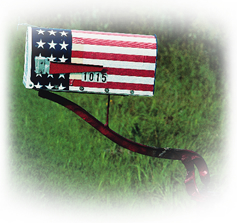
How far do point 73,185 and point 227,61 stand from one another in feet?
9.28

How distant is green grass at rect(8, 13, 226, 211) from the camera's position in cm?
437

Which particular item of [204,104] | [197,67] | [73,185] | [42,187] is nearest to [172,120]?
[204,104]

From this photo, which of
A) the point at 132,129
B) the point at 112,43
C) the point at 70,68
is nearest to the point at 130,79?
the point at 112,43

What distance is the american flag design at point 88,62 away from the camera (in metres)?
2.75

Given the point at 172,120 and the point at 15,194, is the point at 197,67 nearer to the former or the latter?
the point at 172,120

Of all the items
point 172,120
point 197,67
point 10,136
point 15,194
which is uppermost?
point 197,67

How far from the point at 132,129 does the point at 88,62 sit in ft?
7.37

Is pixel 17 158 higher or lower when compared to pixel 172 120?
lower

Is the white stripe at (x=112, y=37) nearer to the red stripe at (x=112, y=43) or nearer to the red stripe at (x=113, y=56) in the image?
the red stripe at (x=112, y=43)

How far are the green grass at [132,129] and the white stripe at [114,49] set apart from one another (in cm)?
195

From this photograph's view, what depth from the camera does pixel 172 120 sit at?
196 inches

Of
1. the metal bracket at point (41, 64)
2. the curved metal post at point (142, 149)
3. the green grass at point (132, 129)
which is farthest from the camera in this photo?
the green grass at point (132, 129)

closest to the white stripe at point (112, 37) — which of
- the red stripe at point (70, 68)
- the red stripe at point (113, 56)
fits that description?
the red stripe at point (113, 56)

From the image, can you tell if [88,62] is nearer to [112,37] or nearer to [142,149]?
[112,37]
